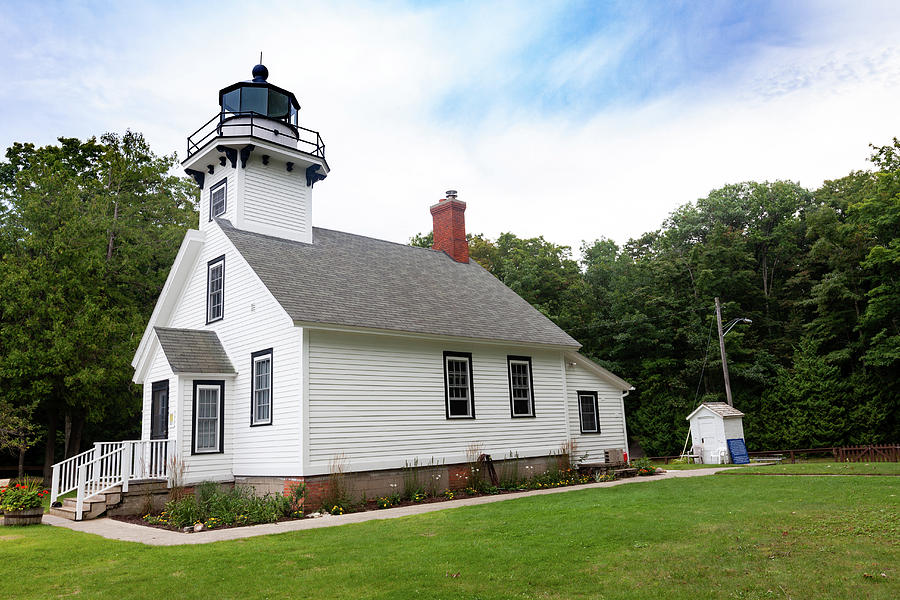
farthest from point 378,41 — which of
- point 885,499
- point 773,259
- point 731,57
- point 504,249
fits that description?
point 773,259

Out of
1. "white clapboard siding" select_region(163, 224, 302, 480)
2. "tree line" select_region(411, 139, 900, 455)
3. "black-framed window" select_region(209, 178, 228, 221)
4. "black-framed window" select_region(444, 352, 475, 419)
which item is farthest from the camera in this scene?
"tree line" select_region(411, 139, 900, 455)

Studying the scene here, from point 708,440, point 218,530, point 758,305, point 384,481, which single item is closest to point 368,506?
point 384,481

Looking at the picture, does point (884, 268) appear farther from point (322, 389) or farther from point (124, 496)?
point (124, 496)

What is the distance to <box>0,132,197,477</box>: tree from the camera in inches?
902

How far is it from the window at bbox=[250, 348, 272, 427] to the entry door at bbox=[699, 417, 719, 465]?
714 inches

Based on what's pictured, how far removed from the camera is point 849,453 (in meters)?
25.7

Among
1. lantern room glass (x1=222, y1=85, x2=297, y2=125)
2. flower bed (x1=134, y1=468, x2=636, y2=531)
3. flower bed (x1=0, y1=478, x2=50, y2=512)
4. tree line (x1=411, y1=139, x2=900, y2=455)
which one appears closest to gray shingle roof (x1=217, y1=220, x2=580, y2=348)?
flower bed (x1=134, y1=468, x2=636, y2=531)

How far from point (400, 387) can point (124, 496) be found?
636 centimetres

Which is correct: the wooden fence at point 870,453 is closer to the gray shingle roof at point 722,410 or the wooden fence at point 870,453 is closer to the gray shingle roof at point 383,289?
the gray shingle roof at point 722,410

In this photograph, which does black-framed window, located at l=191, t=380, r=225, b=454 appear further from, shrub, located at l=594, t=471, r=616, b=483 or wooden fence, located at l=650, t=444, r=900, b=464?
wooden fence, located at l=650, t=444, r=900, b=464

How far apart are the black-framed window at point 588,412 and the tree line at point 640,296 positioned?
14051 millimetres

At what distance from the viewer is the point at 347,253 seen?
1970 centimetres

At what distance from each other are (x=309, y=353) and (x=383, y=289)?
4048 mm

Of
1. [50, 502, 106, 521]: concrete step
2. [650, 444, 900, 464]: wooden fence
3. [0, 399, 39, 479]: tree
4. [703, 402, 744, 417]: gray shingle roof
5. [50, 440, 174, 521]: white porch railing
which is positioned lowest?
[650, 444, 900, 464]: wooden fence
